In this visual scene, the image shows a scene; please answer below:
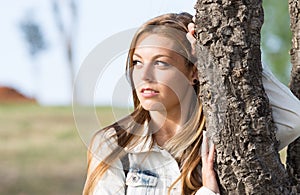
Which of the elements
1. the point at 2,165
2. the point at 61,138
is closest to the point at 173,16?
the point at 2,165

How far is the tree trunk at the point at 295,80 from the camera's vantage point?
7.43 feet

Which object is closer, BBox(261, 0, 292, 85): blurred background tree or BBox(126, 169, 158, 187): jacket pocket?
BBox(126, 169, 158, 187): jacket pocket

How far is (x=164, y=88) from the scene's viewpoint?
6.90 feet

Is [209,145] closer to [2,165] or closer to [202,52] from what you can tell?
[202,52]

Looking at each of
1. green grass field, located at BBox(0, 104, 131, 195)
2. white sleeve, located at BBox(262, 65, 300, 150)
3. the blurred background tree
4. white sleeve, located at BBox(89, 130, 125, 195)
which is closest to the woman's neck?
white sleeve, located at BBox(89, 130, 125, 195)

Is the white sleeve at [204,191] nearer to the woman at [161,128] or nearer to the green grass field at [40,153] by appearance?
the woman at [161,128]

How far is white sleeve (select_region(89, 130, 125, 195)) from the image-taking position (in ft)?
7.07

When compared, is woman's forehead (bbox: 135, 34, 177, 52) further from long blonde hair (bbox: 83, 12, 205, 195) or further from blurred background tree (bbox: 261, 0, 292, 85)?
blurred background tree (bbox: 261, 0, 292, 85)

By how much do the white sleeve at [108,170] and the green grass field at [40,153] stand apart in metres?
4.76

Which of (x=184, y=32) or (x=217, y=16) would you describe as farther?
(x=184, y=32)

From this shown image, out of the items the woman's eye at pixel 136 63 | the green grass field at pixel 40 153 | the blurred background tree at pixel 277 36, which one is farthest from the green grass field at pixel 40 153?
the blurred background tree at pixel 277 36

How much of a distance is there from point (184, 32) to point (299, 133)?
40 cm

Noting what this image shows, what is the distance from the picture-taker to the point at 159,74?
210 centimetres

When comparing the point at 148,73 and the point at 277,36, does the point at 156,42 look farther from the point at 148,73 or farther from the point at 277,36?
the point at 277,36
